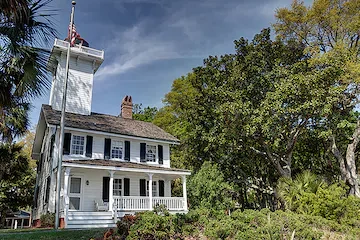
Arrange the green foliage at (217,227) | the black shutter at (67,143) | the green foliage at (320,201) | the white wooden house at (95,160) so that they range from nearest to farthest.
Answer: the green foliage at (217,227) → the green foliage at (320,201) → the white wooden house at (95,160) → the black shutter at (67,143)

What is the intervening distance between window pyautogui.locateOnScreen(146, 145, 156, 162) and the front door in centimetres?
500

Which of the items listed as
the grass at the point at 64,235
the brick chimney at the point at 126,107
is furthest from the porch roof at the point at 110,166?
the brick chimney at the point at 126,107

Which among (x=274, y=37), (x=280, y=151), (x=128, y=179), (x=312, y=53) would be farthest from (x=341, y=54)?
(x=128, y=179)

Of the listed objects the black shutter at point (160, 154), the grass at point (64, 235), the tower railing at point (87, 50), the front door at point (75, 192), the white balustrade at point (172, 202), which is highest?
the tower railing at point (87, 50)

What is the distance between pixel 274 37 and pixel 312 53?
3209mm

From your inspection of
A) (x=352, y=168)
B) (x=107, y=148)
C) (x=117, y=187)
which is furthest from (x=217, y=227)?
(x=352, y=168)

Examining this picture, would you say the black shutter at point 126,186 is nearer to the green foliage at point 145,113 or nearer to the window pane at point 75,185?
the window pane at point 75,185

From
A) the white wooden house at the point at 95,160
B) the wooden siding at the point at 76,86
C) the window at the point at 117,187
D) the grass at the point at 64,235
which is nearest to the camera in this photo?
the grass at the point at 64,235

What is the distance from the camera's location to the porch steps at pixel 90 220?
1313 cm

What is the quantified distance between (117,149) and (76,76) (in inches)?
260

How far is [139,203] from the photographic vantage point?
51.5ft

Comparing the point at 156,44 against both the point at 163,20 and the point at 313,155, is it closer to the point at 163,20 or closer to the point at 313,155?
the point at 163,20

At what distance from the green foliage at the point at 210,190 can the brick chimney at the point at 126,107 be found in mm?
8303

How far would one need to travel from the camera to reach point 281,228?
267 inches
